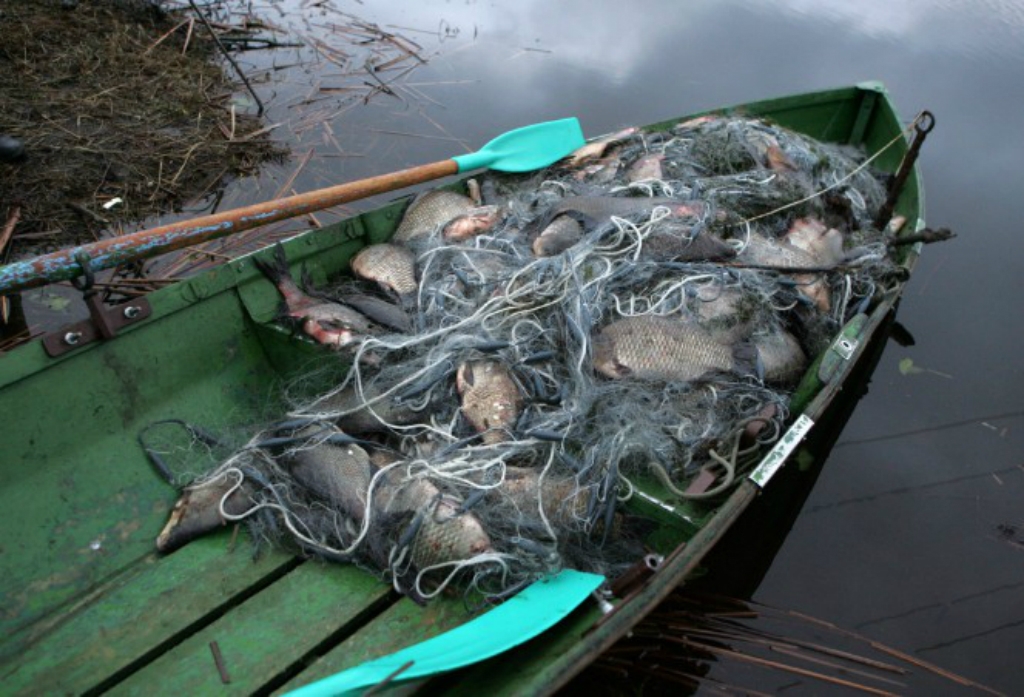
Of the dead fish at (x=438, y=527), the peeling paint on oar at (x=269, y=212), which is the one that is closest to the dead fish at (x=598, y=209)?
the peeling paint on oar at (x=269, y=212)

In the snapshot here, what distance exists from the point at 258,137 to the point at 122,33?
2401mm

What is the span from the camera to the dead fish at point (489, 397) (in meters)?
3.43

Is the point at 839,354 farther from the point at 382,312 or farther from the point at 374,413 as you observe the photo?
the point at 382,312

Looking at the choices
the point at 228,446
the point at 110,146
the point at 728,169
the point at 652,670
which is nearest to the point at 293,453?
the point at 228,446

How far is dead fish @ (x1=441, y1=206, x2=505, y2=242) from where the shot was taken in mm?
4492

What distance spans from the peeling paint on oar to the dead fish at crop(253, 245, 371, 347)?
245mm

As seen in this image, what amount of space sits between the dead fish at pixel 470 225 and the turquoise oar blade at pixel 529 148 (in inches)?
29.2

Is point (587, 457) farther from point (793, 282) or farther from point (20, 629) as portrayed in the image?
point (20, 629)

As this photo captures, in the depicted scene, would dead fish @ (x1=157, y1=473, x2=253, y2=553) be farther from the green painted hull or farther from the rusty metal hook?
the rusty metal hook

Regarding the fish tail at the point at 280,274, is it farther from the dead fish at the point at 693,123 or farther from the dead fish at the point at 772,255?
the dead fish at the point at 693,123

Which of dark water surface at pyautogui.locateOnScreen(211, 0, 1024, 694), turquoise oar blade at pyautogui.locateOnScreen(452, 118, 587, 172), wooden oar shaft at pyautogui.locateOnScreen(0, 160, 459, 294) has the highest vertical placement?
wooden oar shaft at pyautogui.locateOnScreen(0, 160, 459, 294)

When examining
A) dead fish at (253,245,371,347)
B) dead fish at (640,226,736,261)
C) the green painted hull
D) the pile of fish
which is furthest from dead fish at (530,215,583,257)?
the green painted hull

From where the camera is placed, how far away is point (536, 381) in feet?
11.6

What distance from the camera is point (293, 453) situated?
3479mm
